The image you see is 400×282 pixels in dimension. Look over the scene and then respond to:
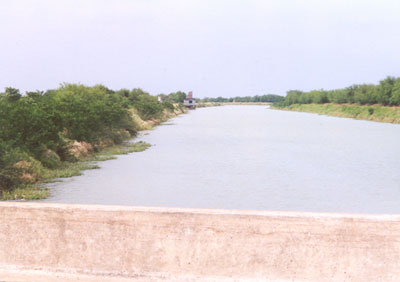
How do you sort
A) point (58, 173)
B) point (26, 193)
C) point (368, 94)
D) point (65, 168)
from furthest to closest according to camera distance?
point (368, 94) < point (65, 168) < point (58, 173) < point (26, 193)

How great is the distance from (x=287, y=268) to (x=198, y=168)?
1571 cm

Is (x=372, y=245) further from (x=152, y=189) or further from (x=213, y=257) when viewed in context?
(x=152, y=189)

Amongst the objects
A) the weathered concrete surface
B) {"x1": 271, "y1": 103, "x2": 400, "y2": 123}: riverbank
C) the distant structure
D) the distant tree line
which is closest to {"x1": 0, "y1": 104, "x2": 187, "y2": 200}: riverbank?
the weathered concrete surface

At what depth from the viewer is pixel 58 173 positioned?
54.7ft

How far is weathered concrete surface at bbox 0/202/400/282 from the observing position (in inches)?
183

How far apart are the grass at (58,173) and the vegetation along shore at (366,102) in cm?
5333

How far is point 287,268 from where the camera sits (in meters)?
4.75

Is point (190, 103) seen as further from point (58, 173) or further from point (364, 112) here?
point (58, 173)

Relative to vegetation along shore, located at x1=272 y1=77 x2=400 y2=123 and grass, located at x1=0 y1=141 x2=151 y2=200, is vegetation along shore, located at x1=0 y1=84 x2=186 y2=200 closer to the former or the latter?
grass, located at x1=0 y1=141 x2=151 y2=200

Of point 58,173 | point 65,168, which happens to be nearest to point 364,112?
point 65,168

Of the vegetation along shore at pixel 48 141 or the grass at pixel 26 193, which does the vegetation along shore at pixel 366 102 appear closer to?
the vegetation along shore at pixel 48 141

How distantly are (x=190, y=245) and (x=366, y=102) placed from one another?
3498 inches

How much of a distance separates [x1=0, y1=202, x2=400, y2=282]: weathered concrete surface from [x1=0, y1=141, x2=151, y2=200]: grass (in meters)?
8.08

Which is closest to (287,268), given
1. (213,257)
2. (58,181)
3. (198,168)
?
(213,257)
